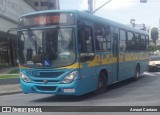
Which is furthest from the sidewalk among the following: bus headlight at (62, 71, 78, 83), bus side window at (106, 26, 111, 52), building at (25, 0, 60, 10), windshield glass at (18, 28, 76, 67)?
building at (25, 0, 60, 10)

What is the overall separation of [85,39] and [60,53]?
3.93ft

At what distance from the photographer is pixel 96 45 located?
1563cm

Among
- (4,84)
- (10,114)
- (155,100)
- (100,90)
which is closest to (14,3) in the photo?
(4,84)

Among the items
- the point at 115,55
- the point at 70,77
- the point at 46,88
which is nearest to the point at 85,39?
the point at 70,77

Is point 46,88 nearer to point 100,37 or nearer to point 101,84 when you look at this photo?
point 101,84

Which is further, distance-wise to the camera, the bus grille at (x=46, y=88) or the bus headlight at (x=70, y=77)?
the bus grille at (x=46, y=88)

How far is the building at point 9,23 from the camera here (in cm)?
3353

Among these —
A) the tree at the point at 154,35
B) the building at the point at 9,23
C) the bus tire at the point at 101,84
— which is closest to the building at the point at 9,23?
the building at the point at 9,23

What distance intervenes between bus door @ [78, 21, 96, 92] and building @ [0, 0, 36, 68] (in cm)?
1739

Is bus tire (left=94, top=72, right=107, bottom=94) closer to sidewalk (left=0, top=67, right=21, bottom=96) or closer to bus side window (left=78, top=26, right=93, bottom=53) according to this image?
bus side window (left=78, top=26, right=93, bottom=53)

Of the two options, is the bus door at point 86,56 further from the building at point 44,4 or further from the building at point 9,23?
the building at point 44,4

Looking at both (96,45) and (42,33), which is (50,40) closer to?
(42,33)

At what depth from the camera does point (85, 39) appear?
47.8 feet

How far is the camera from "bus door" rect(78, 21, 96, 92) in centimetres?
1416
